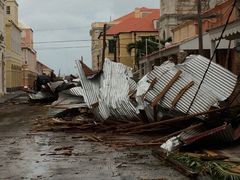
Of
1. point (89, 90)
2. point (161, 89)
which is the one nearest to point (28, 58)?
point (89, 90)

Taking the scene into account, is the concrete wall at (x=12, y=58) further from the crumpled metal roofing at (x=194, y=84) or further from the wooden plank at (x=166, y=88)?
the wooden plank at (x=166, y=88)

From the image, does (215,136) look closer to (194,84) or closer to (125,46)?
(194,84)

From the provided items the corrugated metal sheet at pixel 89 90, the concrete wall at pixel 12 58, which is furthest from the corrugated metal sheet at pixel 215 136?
the concrete wall at pixel 12 58

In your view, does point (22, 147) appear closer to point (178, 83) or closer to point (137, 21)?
point (178, 83)

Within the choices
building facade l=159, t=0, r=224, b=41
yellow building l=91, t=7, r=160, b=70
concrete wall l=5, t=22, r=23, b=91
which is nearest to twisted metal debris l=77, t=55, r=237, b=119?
building facade l=159, t=0, r=224, b=41

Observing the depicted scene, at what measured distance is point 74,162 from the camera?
37.7ft

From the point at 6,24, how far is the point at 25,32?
58.3m

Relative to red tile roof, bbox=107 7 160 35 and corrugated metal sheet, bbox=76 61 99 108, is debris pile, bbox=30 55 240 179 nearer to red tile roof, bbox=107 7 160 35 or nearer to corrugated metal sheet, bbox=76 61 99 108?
corrugated metal sheet, bbox=76 61 99 108

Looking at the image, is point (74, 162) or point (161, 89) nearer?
point (74, 162)

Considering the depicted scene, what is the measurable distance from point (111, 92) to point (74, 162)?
8.13m

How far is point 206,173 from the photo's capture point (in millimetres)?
Result: 9492

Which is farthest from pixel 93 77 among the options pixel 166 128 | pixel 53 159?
pixel 53 159

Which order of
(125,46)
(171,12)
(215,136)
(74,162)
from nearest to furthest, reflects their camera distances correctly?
(74,162)
(215,136)
(171,12)
(125,46)

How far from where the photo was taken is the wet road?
9.95 m
